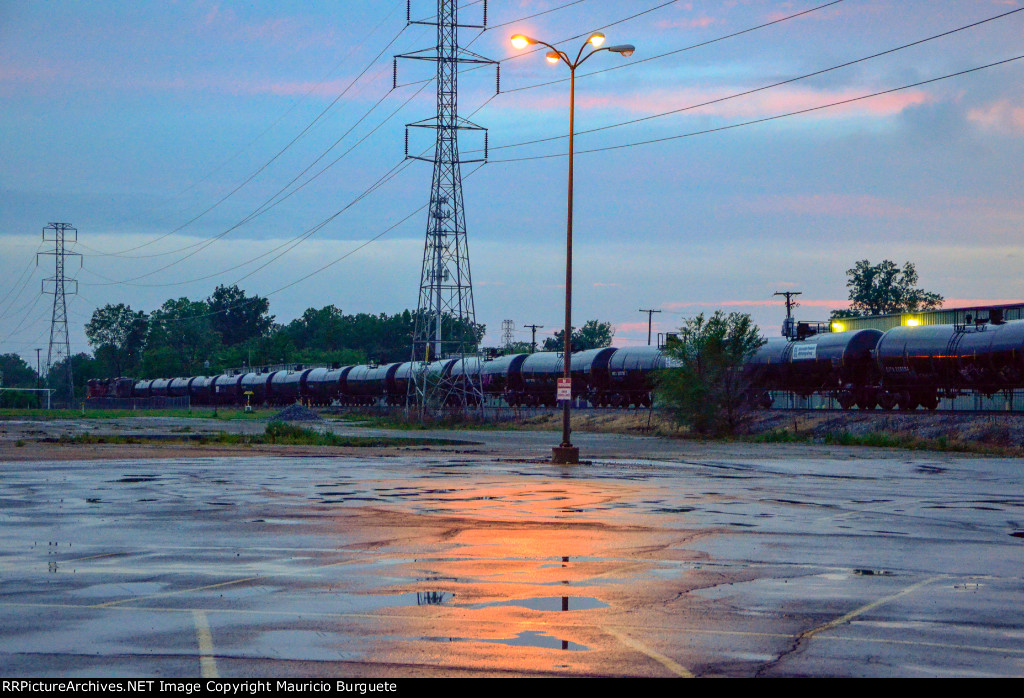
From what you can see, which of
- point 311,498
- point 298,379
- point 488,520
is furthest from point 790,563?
point 298,379

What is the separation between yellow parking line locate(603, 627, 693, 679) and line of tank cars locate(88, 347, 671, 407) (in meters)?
45.8

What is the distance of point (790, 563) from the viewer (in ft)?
36.6

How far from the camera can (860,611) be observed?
8.55m

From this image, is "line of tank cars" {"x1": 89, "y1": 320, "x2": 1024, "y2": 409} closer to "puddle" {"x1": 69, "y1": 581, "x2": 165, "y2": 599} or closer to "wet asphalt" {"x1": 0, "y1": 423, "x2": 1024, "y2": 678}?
"wet asphalt" {"x1": 0, "y1": 423, "x2": 1024, "y2": 678}

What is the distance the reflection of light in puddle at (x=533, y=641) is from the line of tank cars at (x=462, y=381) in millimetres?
45956

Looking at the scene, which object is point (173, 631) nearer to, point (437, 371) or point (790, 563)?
point (790, 563)

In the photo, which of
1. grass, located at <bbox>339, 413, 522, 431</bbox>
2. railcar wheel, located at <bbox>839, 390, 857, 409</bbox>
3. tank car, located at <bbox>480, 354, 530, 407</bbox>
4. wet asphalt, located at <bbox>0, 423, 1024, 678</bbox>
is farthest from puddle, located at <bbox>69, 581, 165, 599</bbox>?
tank car, located at <bbox>480, 354, 530, 407</bbox>

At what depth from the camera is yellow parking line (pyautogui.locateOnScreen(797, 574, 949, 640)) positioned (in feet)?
25.4

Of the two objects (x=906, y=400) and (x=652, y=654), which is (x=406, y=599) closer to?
(x=652, y=654)

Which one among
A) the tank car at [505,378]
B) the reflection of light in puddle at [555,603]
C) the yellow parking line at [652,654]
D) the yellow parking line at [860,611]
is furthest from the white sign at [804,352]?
the yellow parking line at [652,654]

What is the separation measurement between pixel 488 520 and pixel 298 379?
304 ft

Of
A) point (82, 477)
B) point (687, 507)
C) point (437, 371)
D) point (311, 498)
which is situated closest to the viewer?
point (687, 507)

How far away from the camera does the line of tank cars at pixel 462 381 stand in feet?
206
